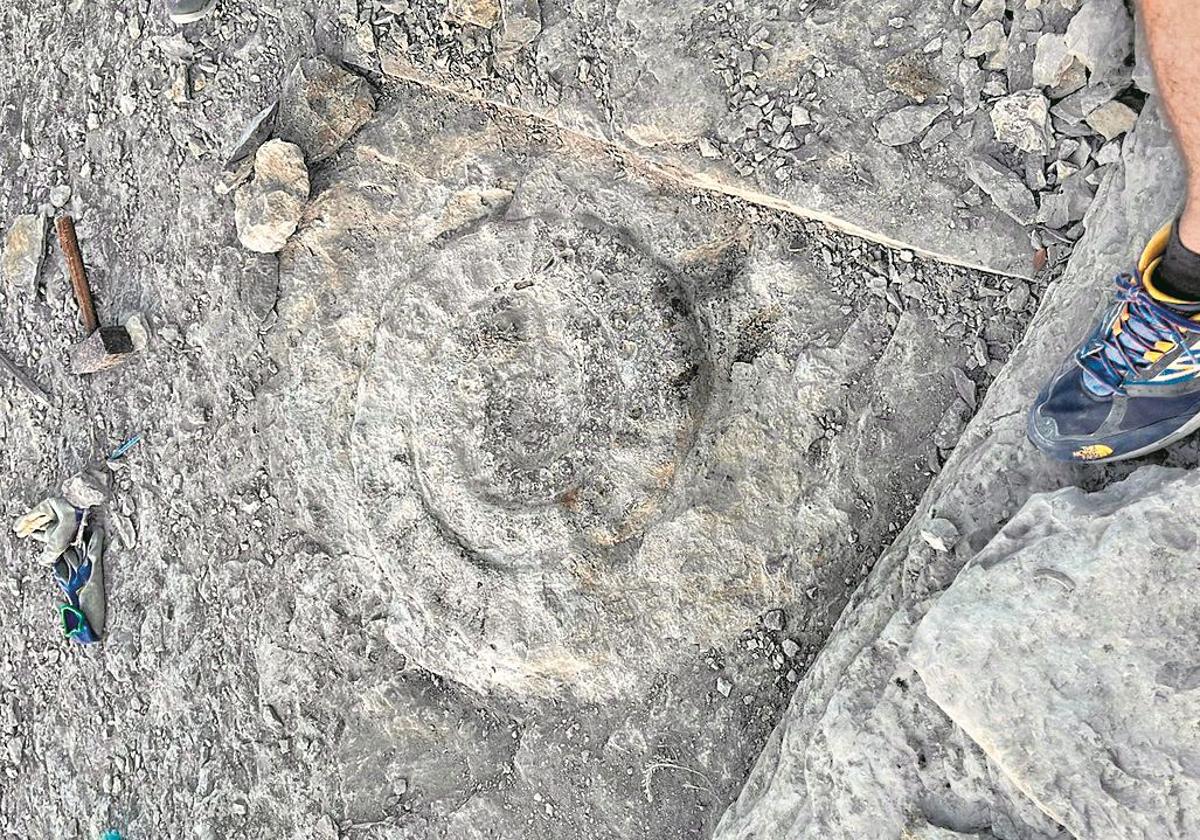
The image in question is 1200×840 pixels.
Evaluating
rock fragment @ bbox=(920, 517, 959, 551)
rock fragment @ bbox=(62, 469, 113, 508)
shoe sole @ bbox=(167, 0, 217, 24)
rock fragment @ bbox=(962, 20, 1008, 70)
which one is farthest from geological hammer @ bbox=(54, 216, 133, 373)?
rock fragment @ bbox=(962, 20, 1008, 70)

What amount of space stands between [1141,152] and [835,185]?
643 millimetres

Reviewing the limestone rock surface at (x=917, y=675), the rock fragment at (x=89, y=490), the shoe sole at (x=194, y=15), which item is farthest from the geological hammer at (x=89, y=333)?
the limestone rock surface at (x=917, y=675)

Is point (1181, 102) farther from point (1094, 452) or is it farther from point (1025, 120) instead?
point (1094, 452)

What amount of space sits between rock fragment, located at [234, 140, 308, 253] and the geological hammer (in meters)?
0.57

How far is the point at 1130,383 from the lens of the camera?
6.02ft

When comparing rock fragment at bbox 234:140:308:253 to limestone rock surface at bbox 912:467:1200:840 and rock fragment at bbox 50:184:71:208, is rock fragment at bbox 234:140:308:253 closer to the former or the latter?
rock fragment at bbox 50:184:71:208

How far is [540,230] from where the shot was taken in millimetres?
2426

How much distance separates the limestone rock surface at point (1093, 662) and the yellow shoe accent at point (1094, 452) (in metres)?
0.10

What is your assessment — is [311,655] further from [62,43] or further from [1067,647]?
[62,43]

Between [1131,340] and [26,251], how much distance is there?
312 cm

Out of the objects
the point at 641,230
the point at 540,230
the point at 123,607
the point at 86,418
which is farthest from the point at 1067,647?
the point at 86,418

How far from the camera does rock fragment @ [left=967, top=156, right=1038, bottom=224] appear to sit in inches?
81.5

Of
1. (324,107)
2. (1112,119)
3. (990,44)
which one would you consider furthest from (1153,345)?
(324,107)

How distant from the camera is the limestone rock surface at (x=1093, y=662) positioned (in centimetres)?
156
